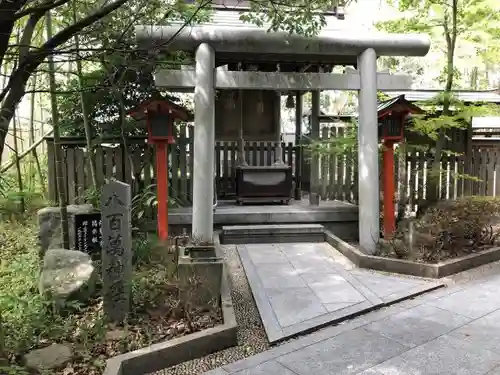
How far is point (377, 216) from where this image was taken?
272 inches

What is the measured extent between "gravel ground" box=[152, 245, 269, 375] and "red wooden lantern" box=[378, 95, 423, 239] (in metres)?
3.06

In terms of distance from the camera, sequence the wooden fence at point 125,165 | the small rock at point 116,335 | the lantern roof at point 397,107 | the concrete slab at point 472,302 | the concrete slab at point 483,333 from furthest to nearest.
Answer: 1. the wooden fence at point 125,165
2. the lantern roof at point 397,107
3. the concrete slab at point 472,302
4. the concrete slab at point 483,333
5. the small rock at point 116,335

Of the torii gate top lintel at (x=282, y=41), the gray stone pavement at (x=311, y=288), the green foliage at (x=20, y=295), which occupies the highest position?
the torii gate top lintel at (x=282, y=41)

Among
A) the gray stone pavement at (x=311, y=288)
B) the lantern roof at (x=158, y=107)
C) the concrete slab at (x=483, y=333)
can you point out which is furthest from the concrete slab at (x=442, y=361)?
the lantern roof at (x=158, y=107)

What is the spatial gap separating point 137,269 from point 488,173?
28.6ft

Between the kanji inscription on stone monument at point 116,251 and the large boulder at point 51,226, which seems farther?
the large boulder at point 51,226

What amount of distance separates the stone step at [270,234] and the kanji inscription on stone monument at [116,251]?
3.72m

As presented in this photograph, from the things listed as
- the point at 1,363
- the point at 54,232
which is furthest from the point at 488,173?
the point at 1,363

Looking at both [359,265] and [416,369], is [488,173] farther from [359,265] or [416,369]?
[416,369]

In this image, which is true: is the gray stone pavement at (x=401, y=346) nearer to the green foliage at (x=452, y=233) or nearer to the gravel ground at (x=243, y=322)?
the gravel ground at (x=243, y=322)

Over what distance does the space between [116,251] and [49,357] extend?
114 cm

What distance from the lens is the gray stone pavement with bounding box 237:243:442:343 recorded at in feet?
15.0

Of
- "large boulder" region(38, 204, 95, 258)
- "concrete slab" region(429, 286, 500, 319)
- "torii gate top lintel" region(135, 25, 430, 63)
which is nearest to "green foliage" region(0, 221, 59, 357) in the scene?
"large boulder" region(38, 204, 95, 258)

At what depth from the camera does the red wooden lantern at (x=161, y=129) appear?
661cm
